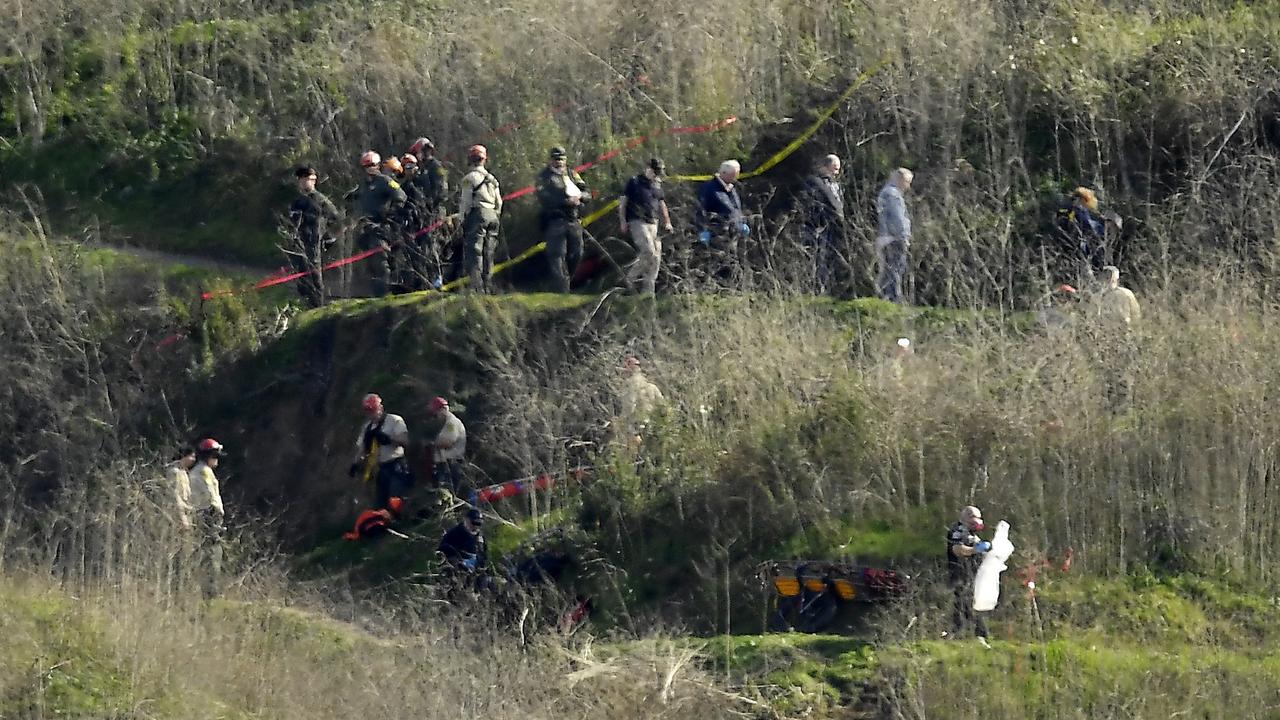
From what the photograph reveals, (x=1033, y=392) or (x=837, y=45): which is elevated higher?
(x=837, y=45)

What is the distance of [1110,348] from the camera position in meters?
20.9

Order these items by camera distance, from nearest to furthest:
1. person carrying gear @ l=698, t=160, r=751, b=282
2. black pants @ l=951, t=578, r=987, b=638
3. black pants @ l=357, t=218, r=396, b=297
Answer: black pants @ l=951, t=578, r=987, b=638 < person carrying gear @ l=698, t=160, r=751, b=282 < black pants @ l=357, t=218, r=396, b=297

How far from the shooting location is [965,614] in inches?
740

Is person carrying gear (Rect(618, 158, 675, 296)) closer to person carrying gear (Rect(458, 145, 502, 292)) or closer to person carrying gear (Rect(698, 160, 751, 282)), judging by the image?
person carrying gear (Rect(698, 160, 751, 282))

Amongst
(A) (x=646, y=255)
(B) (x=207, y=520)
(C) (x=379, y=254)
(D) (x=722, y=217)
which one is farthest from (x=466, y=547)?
(C) (x=379, y=254)

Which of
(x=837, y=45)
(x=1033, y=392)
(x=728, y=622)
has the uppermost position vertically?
(x=837, y=45)

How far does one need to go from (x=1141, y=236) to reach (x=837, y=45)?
4.36 metres

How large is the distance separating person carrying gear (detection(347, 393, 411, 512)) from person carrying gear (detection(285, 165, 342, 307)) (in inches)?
105

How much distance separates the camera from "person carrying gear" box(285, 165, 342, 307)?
24.1 meters

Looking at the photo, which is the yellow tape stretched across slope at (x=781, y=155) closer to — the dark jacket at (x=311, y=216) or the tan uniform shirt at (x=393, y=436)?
the dark jacket at (x=311, y=216)

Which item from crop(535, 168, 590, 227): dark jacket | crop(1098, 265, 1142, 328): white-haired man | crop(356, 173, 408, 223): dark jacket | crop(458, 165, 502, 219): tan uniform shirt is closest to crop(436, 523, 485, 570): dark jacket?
crop(458, 165, 502, 219): tan uniform shirt

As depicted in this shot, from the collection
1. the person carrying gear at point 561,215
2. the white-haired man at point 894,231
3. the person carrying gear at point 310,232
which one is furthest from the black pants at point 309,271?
the white-haired man at point 894,231

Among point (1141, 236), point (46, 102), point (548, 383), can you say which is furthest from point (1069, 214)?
point (46, 102)

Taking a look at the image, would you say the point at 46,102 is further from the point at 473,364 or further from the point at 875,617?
the point at 875,617
